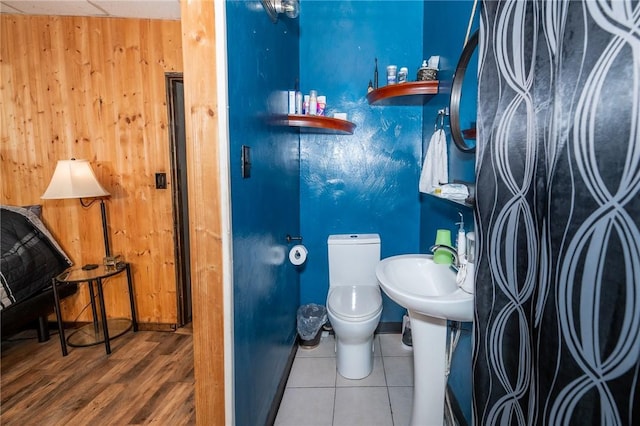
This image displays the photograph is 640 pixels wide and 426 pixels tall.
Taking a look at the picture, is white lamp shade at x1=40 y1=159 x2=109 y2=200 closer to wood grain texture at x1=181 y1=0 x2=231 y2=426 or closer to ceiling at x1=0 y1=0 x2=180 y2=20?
ceiling at x1=0 y1=0 x2=180 y2=20

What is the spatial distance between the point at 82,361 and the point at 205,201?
2.00 metres

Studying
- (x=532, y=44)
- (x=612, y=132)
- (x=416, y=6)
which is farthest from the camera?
(x=416, y=6)

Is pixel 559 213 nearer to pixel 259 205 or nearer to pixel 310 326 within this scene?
pixel 259 205

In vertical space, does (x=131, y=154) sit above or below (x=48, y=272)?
above

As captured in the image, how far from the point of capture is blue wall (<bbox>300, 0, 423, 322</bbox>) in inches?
88.0

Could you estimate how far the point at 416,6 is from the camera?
2207 millimetres

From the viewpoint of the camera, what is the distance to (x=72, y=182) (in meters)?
2.06

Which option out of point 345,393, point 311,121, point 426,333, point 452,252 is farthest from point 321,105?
point 345,393

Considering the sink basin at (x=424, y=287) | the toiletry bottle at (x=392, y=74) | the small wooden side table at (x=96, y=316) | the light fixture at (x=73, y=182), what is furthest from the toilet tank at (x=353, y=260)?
the light fixture at (x=73, y=182)

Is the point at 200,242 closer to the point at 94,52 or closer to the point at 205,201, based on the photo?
the point at 205,201

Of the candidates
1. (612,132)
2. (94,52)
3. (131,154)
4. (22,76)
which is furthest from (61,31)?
(612,132)

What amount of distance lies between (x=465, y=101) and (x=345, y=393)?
1715 millimetres

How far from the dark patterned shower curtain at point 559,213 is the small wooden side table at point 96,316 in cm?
240

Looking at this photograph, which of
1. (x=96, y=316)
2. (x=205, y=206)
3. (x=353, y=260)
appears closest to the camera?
(x=205, y=206)
